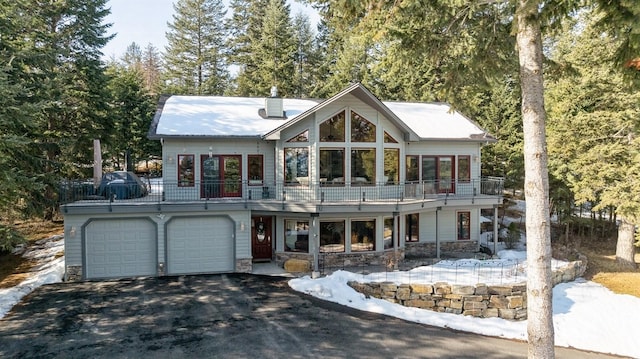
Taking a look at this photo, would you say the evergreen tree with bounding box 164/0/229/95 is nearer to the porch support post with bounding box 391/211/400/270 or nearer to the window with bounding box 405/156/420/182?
the window with bounding box 405/156/420/182

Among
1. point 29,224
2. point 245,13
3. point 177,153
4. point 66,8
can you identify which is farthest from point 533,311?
point 245,13

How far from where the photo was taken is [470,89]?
9.69 meters

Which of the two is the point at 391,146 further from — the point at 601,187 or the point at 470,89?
the point at 601,187

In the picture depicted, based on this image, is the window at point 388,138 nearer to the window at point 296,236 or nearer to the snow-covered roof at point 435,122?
the snow-covered roof at point 435,122

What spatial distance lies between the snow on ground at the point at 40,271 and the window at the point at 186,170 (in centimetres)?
530

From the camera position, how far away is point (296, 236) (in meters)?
16.0

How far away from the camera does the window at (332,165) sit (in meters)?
15.6

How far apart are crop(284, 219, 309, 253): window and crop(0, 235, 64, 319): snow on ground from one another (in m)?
8.23

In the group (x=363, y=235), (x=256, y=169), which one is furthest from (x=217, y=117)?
(x=363, y=235)

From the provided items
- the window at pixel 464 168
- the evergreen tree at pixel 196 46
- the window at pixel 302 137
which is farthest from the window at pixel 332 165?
the evergreen tree at pixel 196 46

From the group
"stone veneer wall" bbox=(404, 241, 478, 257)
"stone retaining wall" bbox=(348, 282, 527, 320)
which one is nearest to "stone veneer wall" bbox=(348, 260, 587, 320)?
"stone retaining wall" bbox=(348, 282, 527, 320)

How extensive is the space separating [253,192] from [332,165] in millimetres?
3482

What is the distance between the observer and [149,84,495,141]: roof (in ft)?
50.3

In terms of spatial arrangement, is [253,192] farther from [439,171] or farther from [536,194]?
[536,194]
